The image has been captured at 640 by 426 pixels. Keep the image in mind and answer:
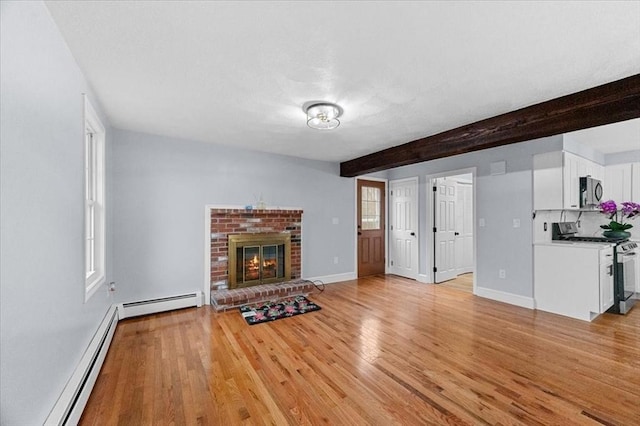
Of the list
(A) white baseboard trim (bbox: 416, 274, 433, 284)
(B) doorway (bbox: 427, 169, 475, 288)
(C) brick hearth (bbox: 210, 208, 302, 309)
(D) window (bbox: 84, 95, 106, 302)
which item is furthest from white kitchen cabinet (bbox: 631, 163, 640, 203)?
(D) window (bbox: 84, 95, 106, 302)

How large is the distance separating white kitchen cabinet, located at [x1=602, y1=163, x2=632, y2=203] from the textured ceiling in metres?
3.37

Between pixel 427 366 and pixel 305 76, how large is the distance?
2.64m

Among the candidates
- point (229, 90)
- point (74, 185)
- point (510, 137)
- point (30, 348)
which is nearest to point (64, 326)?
point (30, 348)

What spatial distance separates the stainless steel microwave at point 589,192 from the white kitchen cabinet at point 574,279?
0.68m

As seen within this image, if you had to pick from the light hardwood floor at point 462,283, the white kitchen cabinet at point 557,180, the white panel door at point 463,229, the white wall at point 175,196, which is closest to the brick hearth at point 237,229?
the white wall at point 175,196

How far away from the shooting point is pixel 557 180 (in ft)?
11.8

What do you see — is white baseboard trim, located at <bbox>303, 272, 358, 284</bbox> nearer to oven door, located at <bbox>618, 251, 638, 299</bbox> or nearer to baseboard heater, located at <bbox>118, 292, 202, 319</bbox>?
baseboard heater, located at <bbox>118, 292, 202, 319</bbox>

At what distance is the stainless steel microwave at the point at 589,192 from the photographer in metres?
3.76

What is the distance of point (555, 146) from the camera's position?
143 inches

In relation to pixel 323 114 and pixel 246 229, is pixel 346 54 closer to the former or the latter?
pixel 323 114

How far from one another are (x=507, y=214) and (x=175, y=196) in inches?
195

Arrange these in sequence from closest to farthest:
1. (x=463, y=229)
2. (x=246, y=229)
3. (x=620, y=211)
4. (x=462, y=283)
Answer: (x=620, y=211), (x=246, y=229), (x=462, y=283), (x=463, y=229)

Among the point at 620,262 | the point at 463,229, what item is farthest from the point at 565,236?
the point at 463,229

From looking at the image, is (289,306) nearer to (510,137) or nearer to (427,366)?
(427,366)
